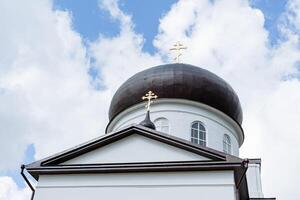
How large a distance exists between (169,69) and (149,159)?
7.37 meters

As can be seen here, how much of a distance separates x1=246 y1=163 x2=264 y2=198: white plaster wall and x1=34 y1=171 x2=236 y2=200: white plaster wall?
7.33 metres

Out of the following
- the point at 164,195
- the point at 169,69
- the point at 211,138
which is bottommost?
the point at 164,195

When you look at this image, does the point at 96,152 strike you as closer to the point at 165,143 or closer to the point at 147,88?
the point at 165,143

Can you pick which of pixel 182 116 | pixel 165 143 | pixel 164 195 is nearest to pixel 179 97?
pixel 182 116

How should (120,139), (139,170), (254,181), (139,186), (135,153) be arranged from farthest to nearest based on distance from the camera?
(254,181)
(120,139)
(135,153)
(139,170)
(139,186)

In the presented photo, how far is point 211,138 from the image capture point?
17.4m

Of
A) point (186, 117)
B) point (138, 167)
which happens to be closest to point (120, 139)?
point (138, 167)

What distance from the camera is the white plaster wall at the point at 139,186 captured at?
11047 mm

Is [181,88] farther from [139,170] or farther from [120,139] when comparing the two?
[139,170]

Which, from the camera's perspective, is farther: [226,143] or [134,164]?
[226,143]

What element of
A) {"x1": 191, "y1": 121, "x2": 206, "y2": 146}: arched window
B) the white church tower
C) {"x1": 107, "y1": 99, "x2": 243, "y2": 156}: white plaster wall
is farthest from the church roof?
{"x1": 191, "y1": 121, "x2": 206, "y2": 146}: arched window

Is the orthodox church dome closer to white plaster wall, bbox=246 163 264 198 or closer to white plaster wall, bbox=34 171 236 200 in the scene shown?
white plaster wall, bbox=246 163 264 198

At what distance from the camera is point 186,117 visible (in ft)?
57.9

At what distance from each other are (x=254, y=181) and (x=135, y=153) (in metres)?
8.19
